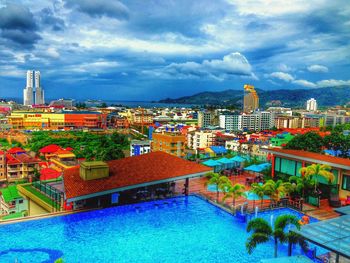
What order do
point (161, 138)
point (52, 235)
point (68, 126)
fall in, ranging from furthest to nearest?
point (68, 126) → point (161, 138) → point (52, 235)

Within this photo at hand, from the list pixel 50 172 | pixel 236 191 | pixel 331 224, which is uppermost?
pixel 331 224

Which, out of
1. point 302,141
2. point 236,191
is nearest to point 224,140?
point 302,141

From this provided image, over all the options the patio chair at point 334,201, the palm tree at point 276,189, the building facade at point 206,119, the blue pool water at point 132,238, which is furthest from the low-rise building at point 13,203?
the building facade at point 206,119

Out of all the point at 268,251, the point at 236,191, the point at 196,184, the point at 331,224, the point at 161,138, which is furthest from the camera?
the point at 161,138

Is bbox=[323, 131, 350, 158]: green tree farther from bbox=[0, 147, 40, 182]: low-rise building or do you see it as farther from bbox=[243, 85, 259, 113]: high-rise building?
bbox=[243, 85, 259, 113]: high-rise building

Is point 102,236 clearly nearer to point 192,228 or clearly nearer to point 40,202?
point 192,228

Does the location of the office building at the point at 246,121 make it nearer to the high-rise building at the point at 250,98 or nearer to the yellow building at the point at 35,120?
the yellow building at the point at 35,120
